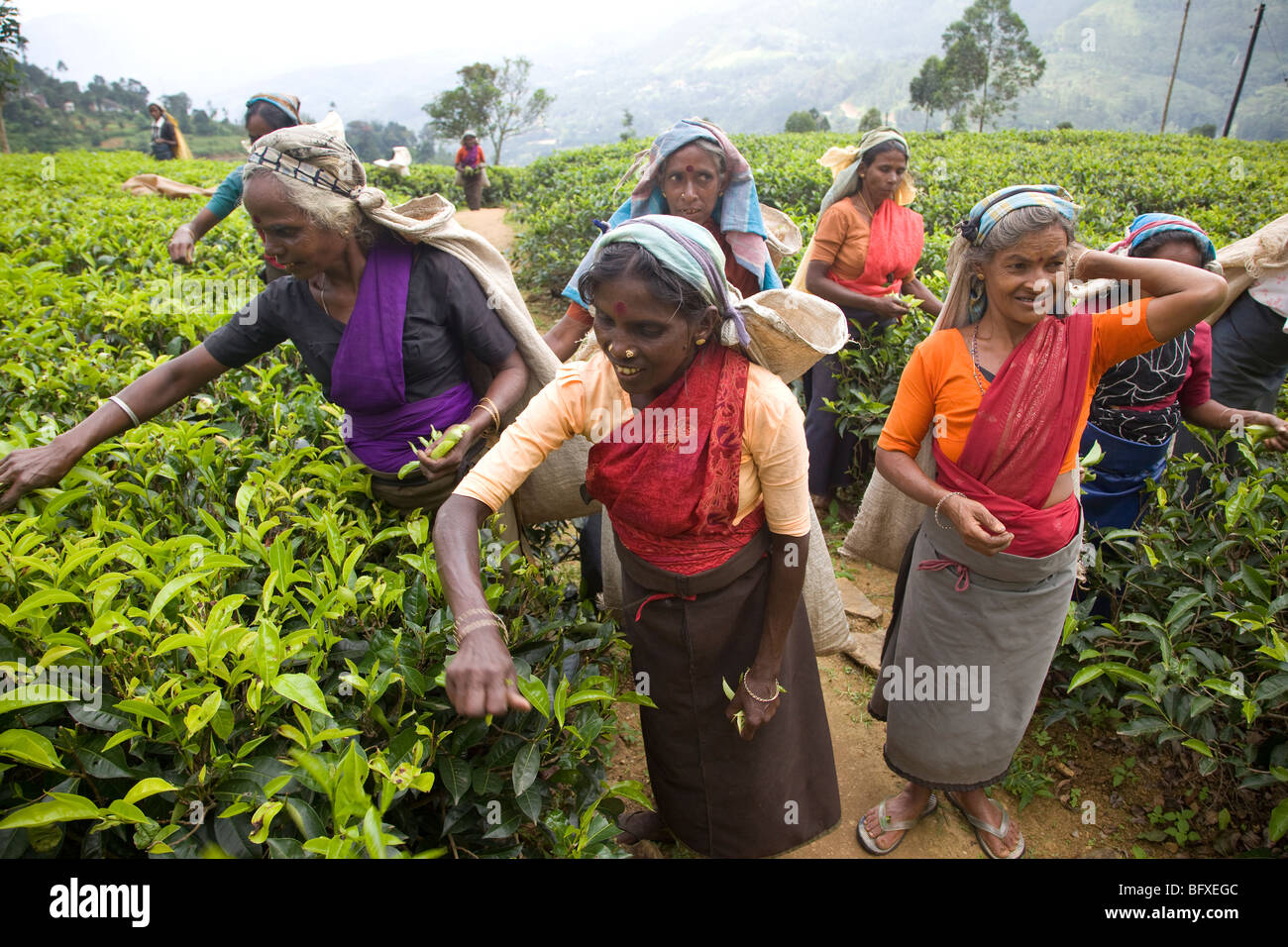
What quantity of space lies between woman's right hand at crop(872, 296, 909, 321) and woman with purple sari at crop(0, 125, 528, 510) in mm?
2331

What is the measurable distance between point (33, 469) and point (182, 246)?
80.5 inches

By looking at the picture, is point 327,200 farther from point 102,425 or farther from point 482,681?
point 482,681

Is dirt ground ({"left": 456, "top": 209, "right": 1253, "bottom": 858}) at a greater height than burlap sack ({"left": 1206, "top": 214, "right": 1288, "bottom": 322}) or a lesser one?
lesser

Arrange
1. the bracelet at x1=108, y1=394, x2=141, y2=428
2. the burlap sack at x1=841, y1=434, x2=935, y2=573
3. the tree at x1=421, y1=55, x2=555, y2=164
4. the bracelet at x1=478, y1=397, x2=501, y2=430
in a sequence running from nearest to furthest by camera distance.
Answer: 1. the bracelet at x1=108, y1=394, x2=141, y2=428
2. the bracelet at x1=478, y1=397, x2=501, y2=430
3. the burlap sack at x1=841, y1=434, x2=935, y2=573
4. the tree at x1=421, y1=55, x2=555, y2=164

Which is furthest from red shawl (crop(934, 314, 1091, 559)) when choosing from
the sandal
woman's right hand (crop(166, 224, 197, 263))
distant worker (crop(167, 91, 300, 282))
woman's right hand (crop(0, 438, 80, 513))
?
woman's right hand (crop(166, 224, 197, 263))

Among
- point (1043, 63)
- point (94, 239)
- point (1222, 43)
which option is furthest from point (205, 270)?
point (1222, 43)

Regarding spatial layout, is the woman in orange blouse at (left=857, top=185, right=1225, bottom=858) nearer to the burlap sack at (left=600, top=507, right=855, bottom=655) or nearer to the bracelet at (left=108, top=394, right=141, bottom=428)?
the burlap sack at (left=600, top=507, right=855, bottom=655)

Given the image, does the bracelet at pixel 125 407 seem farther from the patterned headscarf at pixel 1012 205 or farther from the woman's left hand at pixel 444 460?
the patterned headscarf at pixel 1012 205

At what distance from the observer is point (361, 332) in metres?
2.08

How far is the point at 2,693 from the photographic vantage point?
130 centimetres

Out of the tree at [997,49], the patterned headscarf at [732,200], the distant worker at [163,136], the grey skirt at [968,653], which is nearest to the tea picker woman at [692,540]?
the grey skirt at [968,653]

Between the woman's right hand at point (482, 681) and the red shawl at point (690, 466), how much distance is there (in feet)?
1.85

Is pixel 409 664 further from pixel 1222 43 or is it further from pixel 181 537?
pixel 1222 43

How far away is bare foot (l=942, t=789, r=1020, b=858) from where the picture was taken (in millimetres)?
2498
